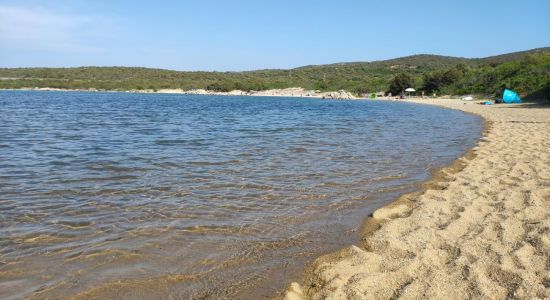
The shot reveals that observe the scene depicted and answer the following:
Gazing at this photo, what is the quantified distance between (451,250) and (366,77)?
123369 millimetres

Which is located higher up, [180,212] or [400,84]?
[400,84]

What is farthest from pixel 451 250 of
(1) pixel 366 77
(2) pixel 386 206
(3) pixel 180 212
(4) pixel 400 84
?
(1) pixel 366 77

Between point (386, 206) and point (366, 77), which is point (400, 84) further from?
point (386, 206)

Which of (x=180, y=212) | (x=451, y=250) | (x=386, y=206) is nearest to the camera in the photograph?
(x=451, y=250)

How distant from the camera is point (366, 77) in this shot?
12212 centimetres

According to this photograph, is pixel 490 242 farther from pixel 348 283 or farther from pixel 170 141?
pixel 170 141

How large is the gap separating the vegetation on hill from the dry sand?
3566 cm

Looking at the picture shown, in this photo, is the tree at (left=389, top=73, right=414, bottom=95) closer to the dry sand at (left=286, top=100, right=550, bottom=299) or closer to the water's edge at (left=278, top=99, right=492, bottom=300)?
the water's edge at (left=278, top=99, right=492, bottom=300)

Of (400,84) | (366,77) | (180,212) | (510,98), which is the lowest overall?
(180,212)

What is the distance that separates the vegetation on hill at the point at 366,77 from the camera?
5533cm

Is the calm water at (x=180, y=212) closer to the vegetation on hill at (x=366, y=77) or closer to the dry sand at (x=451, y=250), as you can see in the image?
the dry sand at (x=451, y=250)

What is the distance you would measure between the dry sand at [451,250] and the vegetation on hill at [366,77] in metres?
35.7

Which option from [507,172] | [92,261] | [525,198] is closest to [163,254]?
[92,261]

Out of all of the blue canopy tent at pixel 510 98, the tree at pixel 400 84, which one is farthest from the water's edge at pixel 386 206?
the tree at pixel 400 84
